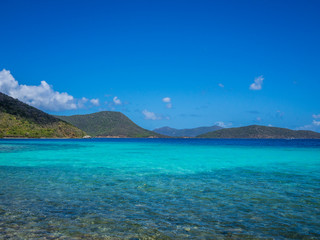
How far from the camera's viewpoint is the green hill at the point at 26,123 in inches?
4283

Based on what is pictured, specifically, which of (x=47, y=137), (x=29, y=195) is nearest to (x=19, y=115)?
(x=47, y=137)

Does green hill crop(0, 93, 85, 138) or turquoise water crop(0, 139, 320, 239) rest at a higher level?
green hill crop(0, 93, 85, 138)

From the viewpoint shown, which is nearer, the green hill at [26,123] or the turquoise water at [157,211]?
the turquoise water at [157,211]

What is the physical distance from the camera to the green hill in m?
109

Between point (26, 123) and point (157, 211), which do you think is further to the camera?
point (26, 123)

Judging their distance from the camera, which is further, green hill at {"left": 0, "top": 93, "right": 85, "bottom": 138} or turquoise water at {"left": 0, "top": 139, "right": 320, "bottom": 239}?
green hill at {"left": 0, "top": 93, "right": 85, "bottom": 138}

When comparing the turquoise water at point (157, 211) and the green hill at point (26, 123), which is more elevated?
the green hill at point (26, 123)

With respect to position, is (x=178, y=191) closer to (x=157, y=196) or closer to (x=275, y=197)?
(x=157, y=196)

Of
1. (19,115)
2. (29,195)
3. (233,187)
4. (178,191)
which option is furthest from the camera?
(19,115)

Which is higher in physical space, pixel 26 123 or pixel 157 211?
pixel 26 123

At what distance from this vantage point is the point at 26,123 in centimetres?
11900

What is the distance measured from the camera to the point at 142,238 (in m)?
6.14

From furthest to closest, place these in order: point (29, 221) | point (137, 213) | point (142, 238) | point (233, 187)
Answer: point (233, 187)
point (137, 213)
point (29, 221)
point (142, 238)

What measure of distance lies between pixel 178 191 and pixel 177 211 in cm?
323
